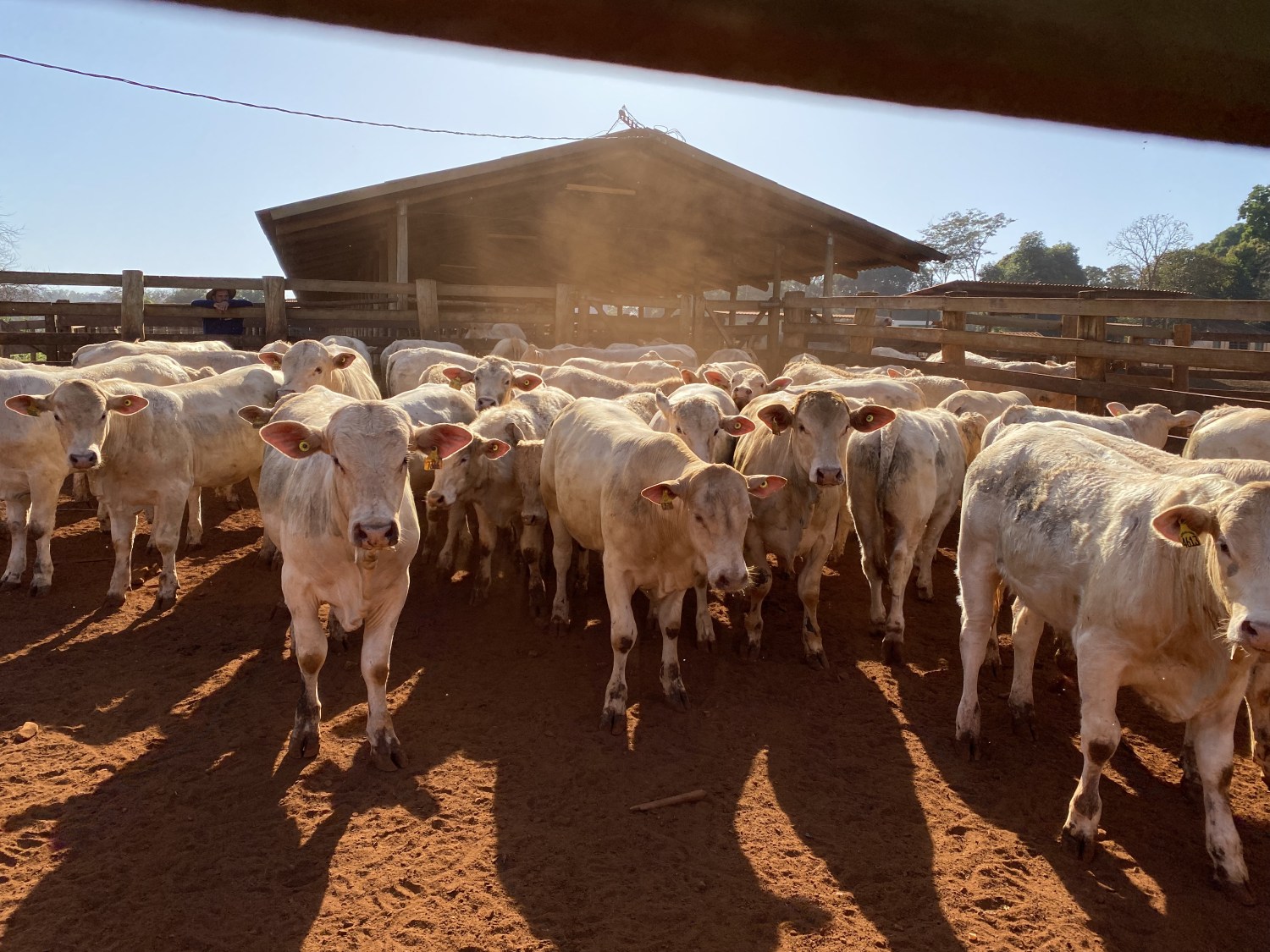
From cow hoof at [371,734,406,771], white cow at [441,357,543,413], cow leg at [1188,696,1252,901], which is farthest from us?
white cow at [441,357,543,413]

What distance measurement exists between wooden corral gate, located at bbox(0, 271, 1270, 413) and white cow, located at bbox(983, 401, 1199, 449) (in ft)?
2.05

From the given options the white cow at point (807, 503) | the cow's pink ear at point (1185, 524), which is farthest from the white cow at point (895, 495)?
the cow's pink ear at point (1185, 524)

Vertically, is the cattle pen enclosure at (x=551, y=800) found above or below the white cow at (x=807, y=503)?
below

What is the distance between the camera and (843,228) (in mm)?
19844

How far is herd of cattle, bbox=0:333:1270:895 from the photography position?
13.8 feet

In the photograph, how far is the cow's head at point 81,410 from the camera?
275 inches

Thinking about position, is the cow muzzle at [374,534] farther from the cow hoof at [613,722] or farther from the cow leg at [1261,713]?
the cow leg at [1261,713]

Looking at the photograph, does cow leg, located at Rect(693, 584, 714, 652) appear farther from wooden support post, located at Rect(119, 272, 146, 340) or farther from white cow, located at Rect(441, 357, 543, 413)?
wooden support post, located at Rect(119, 272, 146, 340)

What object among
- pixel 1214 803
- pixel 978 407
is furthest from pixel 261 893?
pixel 978 407

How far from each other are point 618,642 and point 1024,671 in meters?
2.58

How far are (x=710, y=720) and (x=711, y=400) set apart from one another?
2909mm

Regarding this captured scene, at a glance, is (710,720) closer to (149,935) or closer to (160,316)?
(149,935)

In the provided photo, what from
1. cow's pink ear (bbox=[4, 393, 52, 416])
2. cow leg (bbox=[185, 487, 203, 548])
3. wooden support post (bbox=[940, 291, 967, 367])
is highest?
wooden support post (bbox=[940, 291, 967, 367])

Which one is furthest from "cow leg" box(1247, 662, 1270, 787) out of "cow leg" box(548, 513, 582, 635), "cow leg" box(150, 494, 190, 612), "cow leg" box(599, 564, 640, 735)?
"cow leg" box(150, 494, 190, 612)
